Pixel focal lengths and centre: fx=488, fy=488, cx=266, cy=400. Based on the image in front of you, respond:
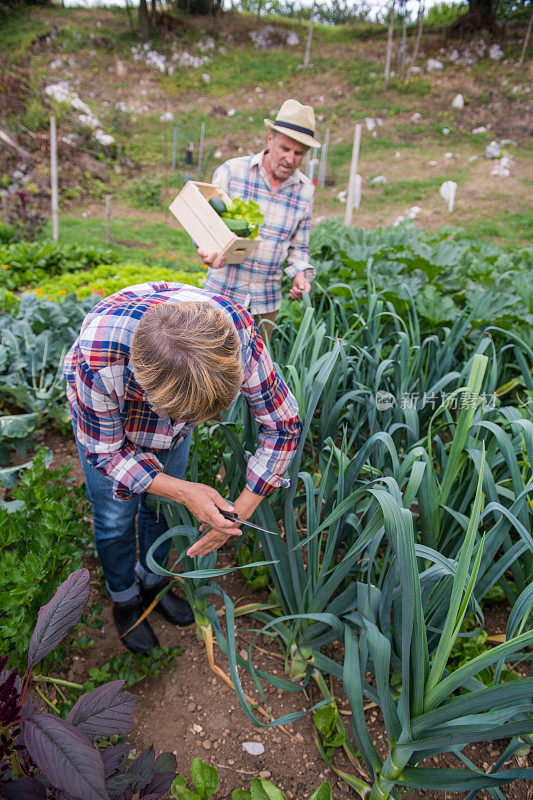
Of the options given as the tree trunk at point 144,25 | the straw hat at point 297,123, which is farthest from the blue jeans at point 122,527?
the tree trunk at point 144,25

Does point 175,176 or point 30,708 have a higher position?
point 175,176

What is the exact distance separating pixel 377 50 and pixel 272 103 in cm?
713

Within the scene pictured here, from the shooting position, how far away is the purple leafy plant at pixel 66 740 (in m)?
0.57

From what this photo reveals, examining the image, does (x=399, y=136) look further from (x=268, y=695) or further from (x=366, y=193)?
(x=268, y=695)

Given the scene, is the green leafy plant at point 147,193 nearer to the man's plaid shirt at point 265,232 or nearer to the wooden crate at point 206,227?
the man's plaid shirt at point 265,232

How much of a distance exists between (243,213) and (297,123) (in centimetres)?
48

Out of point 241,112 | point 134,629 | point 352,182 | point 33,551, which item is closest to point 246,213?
point 33,551

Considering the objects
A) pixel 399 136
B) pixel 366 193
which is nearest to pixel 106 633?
pixel 366 193

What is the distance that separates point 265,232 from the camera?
2.38m

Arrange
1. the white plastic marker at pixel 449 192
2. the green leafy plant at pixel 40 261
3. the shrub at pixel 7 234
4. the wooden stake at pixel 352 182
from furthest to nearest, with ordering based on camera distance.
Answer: the white plastic marker at pixel 449 192, the shrub at pixel 7 234, the wooden stake at pixel 352 182, the green leafy plant at pixel 40 261

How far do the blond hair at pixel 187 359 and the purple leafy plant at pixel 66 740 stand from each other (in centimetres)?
35

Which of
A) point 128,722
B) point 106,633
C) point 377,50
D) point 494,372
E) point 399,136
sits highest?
point 377,50

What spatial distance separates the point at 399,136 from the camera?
626 inches

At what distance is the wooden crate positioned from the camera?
6.59 ft
